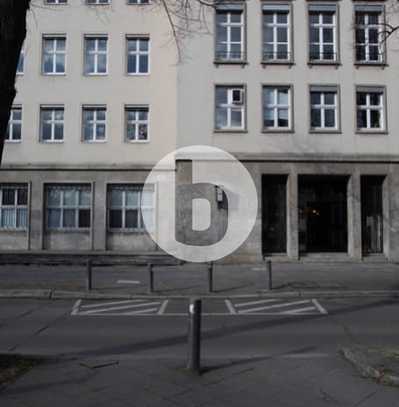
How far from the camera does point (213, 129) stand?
19.7 metres

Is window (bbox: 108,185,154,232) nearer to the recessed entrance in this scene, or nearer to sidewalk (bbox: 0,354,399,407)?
the recessed entrance

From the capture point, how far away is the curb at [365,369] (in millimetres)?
5014

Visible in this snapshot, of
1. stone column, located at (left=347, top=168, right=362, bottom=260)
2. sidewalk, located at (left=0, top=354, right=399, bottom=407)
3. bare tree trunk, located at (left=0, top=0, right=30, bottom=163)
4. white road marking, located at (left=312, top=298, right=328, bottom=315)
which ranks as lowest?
white road marking, located at (left=312, top=298, right=328, bottom=315)

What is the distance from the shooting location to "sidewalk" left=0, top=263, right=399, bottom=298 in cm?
1243

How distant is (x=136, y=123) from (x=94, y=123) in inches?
80.8

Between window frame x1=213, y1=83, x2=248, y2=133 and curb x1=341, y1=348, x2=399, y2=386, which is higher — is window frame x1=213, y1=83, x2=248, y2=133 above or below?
above

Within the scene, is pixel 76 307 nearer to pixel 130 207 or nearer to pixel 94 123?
pixel 130 207

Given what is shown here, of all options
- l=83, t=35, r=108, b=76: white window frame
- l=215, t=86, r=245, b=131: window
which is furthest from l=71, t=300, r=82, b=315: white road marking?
l=83, t=35, r=108, b=76: white window frame

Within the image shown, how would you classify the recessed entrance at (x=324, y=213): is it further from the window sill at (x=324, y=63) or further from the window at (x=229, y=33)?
the window at (x=229, y=33)

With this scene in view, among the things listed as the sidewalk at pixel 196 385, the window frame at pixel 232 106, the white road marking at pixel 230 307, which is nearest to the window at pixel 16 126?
the window frame at pixel 232 106

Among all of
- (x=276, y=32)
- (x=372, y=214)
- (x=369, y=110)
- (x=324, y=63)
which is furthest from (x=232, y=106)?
(x=372, y=214)

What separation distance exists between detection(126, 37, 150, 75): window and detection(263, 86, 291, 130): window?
6249 millimetres

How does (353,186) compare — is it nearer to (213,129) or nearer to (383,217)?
(383,217)

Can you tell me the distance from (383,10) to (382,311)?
15190mm
